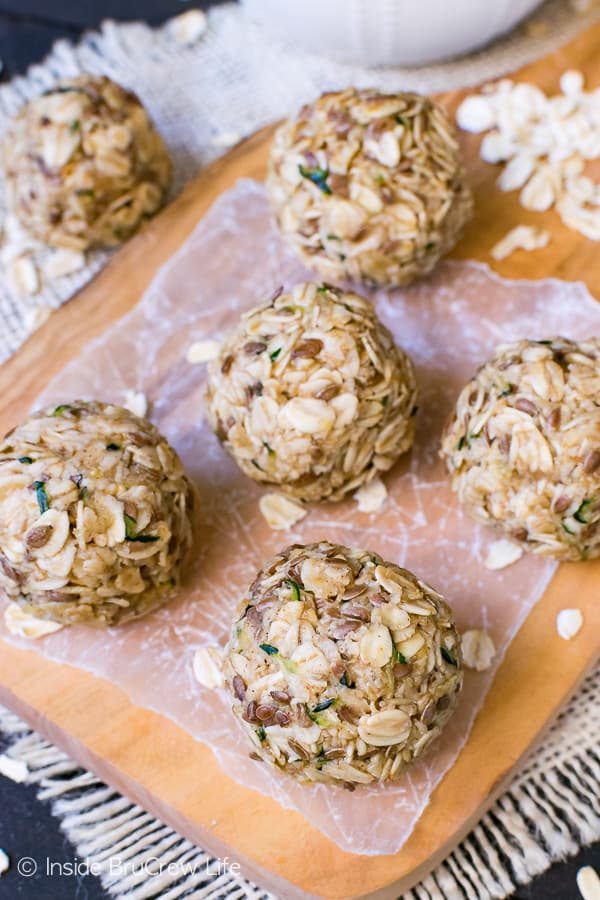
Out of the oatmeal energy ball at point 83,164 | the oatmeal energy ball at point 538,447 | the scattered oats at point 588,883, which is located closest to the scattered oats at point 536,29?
the oatmeal energy ball at point 83,164

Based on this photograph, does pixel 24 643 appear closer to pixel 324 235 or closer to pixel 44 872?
pixel 44 872

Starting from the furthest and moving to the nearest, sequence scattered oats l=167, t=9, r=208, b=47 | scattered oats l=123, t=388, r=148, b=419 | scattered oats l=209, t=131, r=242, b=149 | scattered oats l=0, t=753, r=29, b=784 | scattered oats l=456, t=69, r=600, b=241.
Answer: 1. scattered oats l=167, t=9, r=208, b=47
2. scattered oats l=209, t=131, r=242, b=149
3. scattered oats l=456, t=69, r=600, b=241
4. scattered oats l=123, t=388, r=148, b=419
5. scattered oats l=0, t=753, r=29, b=784

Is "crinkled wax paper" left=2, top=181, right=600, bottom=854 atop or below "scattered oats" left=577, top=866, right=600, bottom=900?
atop

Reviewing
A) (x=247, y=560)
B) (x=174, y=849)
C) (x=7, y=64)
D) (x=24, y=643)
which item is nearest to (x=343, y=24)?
(x=7, y=64)

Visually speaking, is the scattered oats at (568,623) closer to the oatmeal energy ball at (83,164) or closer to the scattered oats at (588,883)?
the scattered oats at (588,883)

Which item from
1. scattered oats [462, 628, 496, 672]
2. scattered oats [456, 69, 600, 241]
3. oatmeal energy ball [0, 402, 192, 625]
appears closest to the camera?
oatmeal energy ball [0, 402, 192, 625]

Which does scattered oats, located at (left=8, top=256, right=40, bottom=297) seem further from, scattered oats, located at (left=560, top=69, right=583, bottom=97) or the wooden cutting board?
scattered oats, located at (left=560, top=69, right=583, bottom=97)

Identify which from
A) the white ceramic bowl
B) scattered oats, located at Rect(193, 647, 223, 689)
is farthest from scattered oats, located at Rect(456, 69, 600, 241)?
scattered oats, located at Rect(193, 647, 223, 689)
